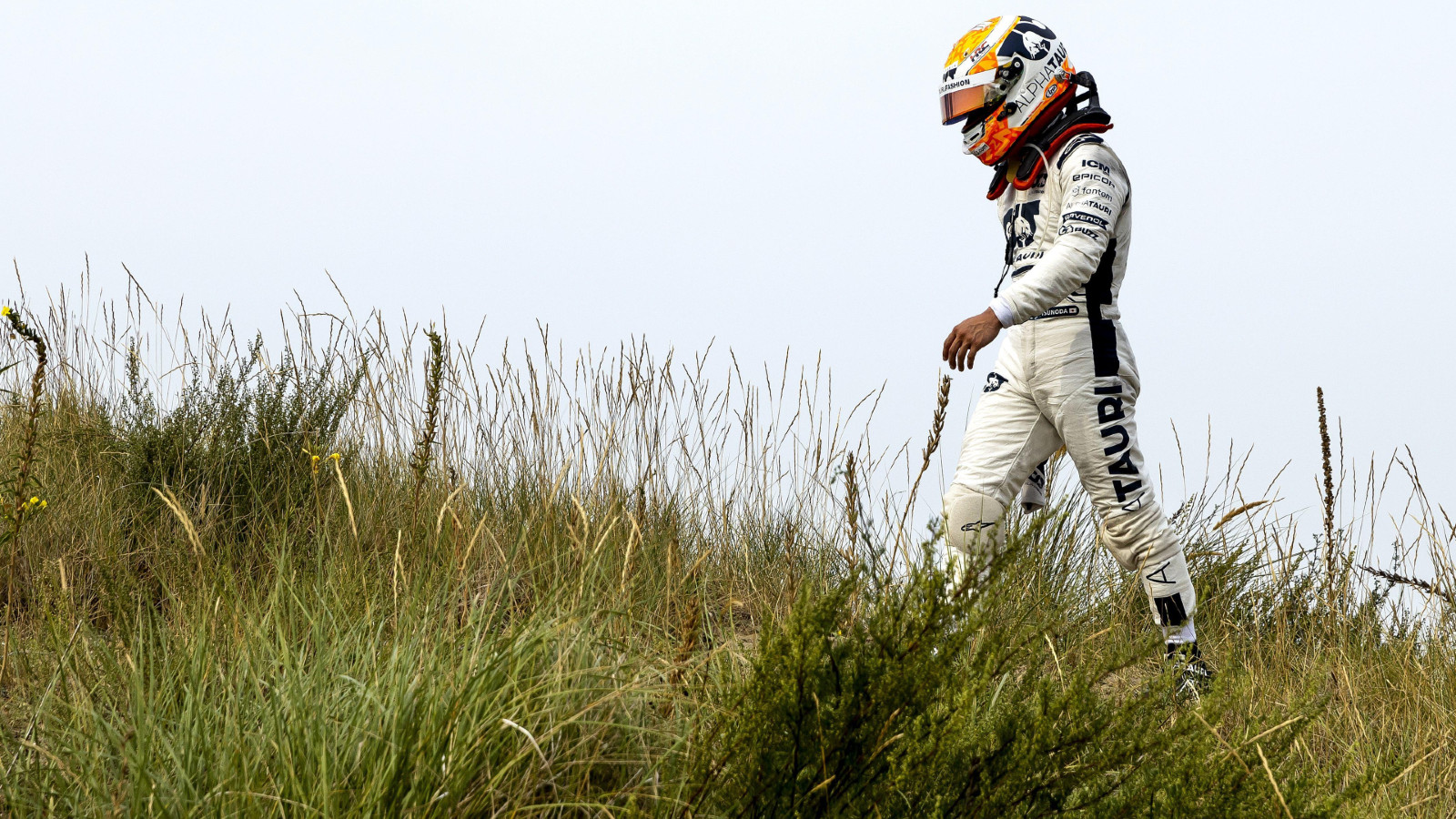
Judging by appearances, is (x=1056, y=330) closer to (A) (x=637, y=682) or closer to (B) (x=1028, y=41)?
(B) (x=1028, y=41)

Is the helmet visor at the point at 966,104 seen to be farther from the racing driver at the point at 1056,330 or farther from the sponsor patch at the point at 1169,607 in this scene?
the sponsor patch at the point at 1169,607

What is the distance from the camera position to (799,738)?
6.15 ft

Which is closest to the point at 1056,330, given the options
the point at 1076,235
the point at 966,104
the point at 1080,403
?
the point at 1080,403

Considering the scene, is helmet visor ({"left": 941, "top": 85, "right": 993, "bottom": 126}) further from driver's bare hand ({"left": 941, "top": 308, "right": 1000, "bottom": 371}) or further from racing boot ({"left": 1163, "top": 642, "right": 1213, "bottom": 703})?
racing boot ({"left": 1163, "top": 642, "right": 1213, "bottom": 703})

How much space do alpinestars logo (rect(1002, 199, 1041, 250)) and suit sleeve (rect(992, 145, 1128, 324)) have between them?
5.9 inches

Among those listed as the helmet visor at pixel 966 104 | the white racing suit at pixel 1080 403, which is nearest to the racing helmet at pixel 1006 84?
the helmet visor at pixel 966 104

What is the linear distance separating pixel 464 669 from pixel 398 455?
334 cm

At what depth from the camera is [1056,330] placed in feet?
12.1

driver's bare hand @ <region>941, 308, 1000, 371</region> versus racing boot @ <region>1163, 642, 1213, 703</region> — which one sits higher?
driver's bare hand @ <region>941, 308, 1000, 371</region>

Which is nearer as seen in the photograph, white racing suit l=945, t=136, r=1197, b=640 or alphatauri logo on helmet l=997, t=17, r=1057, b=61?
white racing suit l=945, t=136, r=1197, b=640

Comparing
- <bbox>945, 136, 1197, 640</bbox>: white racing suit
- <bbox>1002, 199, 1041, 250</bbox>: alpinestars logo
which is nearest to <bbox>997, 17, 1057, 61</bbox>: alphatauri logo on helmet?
<bbox>945, 136, 1197, 640</bbox>: white racing suit

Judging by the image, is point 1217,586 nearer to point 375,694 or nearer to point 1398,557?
point 1398,557

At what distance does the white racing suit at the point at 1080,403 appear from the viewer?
365cm

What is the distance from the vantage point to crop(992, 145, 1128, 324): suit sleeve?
133 inches
